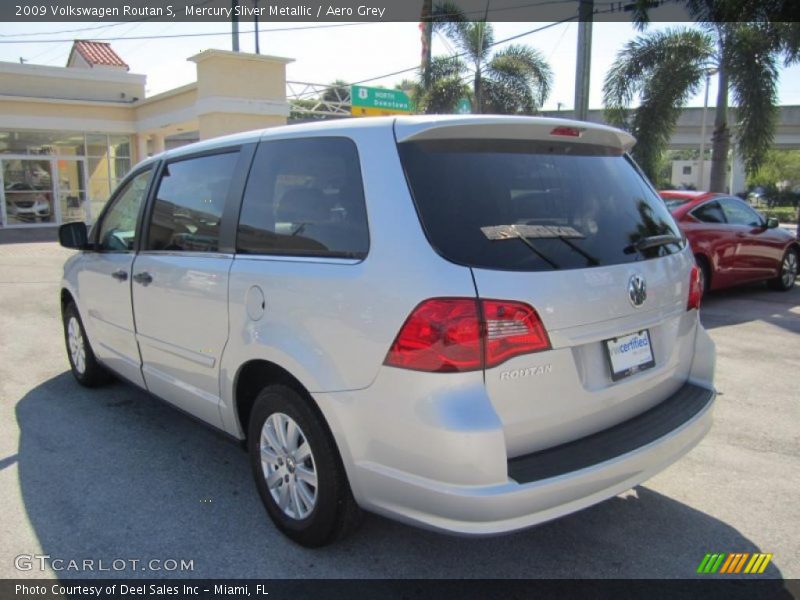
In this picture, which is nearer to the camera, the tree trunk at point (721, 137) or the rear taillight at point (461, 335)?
the rear taillight at point (461, 335)

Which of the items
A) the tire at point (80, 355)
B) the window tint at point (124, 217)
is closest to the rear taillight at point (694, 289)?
the window tint at point (124, 217)

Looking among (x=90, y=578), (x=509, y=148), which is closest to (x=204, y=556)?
(x=90, y=578)

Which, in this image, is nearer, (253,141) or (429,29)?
(253,141)

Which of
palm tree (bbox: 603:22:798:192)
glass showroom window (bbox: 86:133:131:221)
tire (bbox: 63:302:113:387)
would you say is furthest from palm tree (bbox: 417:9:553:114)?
tire (bbox: 63:302:113:387)

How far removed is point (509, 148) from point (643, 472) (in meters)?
1.45

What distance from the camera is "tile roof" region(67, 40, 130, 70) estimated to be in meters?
24.6

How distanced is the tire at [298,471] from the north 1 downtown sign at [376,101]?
28594 millimetres

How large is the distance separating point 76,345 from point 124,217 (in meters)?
1.40

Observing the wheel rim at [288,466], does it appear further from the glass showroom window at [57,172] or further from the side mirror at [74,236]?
the glass showroom window at [57,172]

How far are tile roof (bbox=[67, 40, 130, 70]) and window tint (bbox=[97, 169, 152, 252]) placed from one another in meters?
22.5

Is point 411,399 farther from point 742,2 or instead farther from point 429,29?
point 429,29

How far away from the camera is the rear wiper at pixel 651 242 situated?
9.59 ft

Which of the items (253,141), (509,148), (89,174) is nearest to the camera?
(509,148)

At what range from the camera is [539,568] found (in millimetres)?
2855
